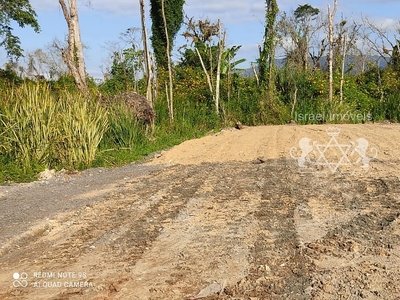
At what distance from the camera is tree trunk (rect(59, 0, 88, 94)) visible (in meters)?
13.3

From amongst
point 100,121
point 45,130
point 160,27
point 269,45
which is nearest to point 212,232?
point 45,130

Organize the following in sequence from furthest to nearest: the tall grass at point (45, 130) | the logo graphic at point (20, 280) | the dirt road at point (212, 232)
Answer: the tall grass at point (45, 130), the logo graphic at point (20, 280), the dirt road at point (212, 232)

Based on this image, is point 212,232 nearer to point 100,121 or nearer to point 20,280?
point 20,280

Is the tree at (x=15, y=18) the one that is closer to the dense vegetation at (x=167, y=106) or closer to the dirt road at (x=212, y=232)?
the dense vegetation at (x=167, y=106)

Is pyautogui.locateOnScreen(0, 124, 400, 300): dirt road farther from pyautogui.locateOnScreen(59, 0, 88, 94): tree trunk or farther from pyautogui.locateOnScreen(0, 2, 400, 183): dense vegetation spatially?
pyautogui.locateOnScreen(59, 0, 88, 94): tree trunk

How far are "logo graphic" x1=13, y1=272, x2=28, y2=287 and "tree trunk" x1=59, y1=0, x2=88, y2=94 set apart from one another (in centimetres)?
968

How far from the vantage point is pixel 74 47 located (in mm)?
15500

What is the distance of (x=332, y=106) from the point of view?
53.8 ft

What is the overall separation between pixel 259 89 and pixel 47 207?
12.4 meters

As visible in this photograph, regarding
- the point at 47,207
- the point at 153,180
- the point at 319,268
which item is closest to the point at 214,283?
the point at 319,268

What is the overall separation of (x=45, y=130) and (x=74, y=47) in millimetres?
7113

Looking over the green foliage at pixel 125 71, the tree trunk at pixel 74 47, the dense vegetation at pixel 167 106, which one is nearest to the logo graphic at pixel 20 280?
the dense vegetation at pixel 167 106

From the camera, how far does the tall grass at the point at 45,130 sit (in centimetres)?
898

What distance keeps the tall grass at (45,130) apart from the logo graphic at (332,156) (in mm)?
4112
